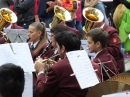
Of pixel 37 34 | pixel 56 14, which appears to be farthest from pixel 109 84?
pixel 56 14

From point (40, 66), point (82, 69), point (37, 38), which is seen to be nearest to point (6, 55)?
point (40, 66)

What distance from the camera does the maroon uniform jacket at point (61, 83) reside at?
3396 millimetres

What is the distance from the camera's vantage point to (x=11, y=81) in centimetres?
246

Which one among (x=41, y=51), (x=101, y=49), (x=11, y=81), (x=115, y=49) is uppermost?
(x=11, y=81)

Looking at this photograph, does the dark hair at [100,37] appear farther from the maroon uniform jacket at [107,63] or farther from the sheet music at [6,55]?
the sheet music at [6,55]

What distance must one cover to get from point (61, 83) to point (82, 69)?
237 mm

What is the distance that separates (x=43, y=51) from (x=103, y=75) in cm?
112

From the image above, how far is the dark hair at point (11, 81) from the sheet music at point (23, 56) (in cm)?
96

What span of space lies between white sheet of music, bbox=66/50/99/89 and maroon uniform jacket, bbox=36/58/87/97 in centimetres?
10

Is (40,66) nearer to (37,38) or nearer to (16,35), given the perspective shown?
(37,38)

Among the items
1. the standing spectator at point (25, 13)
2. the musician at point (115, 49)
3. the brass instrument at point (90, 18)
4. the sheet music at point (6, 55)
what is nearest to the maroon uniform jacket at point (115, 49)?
the musician at point (115, 49)

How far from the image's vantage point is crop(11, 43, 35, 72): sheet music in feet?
11.7

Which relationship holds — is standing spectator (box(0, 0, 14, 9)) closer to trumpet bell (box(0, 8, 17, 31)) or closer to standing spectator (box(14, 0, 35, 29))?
standing spectator (box(14, 0, 35, 29))

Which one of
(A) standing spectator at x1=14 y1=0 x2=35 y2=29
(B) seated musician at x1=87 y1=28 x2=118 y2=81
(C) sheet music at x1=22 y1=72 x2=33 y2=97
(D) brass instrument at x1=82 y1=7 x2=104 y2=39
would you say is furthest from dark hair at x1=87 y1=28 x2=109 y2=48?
(A) standing spectator at x1=14 y1=0 x2=35 y2=29
